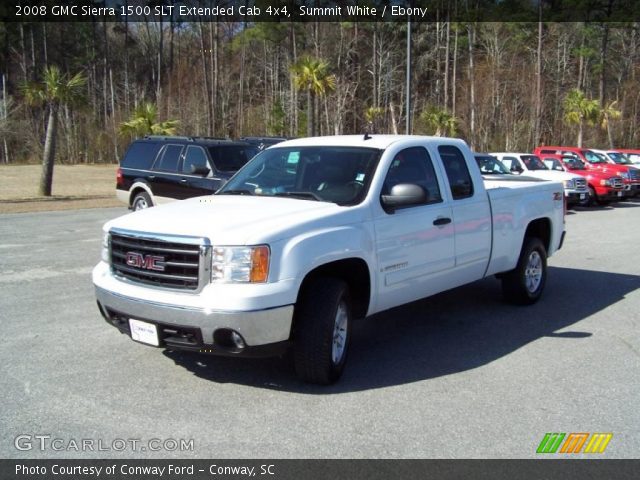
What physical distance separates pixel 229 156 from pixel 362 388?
30.9ft

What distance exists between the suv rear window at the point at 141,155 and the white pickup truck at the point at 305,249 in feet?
28.5

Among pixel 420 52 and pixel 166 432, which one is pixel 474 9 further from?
pixel 166 432

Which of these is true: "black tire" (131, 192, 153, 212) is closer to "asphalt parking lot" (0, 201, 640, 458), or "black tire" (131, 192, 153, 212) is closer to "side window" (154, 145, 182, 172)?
"side window" (154, 145, 182, 172)

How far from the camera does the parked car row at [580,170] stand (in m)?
19.7

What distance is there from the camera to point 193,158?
13578mm

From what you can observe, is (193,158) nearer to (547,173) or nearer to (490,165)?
(490,165)

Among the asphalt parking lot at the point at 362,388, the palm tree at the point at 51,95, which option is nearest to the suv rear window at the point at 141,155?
the asphalt parking lot at the point at 362,388

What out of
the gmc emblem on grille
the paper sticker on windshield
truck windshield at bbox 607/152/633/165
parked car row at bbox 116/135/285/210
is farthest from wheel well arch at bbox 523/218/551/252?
truck windshield at bbox 607/152/633/165

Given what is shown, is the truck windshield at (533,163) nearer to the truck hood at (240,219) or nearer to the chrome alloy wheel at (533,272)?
the chrome alloy wheel at (533,272)

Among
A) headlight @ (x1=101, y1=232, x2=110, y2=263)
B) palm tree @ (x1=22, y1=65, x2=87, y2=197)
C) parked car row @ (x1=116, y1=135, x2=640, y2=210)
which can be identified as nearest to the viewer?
headlight @ (x1=101, y1=232, x2=110, y2=263)

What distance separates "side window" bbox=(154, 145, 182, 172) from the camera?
13.9 meters

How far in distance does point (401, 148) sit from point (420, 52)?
55.4 meters

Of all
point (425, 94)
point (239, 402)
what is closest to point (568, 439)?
point (239, 402)

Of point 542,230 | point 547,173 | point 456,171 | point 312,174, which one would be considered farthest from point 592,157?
point 312,174
